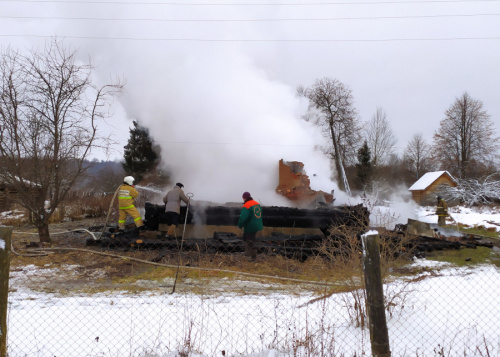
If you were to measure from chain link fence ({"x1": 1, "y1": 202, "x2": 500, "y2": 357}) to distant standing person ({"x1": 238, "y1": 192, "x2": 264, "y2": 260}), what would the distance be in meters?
0.29

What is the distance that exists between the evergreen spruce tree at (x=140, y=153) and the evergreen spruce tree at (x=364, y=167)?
20.5 metres

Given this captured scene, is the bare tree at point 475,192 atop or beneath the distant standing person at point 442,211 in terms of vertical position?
atop

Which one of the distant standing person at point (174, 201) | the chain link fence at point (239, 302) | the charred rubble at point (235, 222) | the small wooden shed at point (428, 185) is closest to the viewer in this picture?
the chain link fence at point (239, 302)

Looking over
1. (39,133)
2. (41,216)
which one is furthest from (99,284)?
(39,133)

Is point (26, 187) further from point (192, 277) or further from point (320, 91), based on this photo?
point (320, 91)

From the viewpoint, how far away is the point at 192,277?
26.8ft

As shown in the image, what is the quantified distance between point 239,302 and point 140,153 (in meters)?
15.0

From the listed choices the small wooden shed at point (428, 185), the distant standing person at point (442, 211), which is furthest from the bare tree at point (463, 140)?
the distant standing person at point (442, 211)

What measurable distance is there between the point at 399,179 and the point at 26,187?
44.4 m

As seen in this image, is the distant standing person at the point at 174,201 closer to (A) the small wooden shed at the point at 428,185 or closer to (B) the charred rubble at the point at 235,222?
(B) the charred rubble at the point at 235,222

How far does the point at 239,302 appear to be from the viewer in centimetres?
592

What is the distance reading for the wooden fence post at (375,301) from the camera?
2.90 m

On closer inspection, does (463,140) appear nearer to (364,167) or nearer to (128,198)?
(364,167)

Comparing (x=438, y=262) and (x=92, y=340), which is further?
(x=438, y=262)
